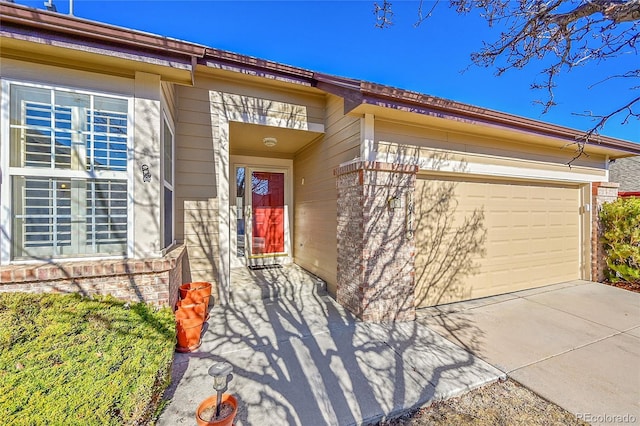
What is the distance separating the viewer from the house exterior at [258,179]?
2.65 metres

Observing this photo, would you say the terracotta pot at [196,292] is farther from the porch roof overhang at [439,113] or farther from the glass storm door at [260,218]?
the porch roof overhang at [439,113]

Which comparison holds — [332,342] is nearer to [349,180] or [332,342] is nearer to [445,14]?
[349,180]

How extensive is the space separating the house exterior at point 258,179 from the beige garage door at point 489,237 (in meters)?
0.03

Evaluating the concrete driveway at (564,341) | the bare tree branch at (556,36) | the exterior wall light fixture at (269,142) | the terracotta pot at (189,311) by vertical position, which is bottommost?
the concrete driveway at (564,341)

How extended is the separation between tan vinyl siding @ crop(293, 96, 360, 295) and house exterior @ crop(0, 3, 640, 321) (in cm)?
4

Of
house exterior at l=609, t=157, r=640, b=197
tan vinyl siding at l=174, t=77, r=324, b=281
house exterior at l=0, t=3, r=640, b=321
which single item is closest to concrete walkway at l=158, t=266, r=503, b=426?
house exterior at l=0, t=3, r=640, b=321

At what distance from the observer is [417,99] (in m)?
3.84

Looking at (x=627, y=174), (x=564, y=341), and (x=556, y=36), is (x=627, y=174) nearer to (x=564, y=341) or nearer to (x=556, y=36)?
(x=564, y=341)

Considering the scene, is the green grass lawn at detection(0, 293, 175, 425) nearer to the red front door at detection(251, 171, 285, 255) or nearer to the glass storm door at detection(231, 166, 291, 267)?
the glass storm door at detection(231, 166, 291, 267)

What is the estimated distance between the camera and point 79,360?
1949 millimetres

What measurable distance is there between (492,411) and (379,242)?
2.19 meters

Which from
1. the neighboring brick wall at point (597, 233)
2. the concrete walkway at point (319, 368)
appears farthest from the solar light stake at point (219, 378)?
the neighboring brick wall at point (597, 233)

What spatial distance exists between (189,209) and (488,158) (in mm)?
5493

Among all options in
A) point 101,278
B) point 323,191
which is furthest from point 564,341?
point 101,278
